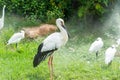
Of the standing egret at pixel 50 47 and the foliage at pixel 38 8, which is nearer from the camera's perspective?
the standing egret at pixel 50 47

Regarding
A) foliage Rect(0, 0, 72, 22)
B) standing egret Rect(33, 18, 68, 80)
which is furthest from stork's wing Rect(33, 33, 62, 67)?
foliage Rect(0, 0, 72, 22)

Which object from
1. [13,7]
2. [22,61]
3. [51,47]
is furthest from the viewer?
[13,7]

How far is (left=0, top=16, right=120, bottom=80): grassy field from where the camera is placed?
31.0ft

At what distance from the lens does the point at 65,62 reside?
10430mm

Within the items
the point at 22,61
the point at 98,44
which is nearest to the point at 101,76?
the point at 98,44

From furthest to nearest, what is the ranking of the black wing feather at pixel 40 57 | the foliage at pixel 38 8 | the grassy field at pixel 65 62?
the foliage at pixel 38 8, the grassy field at pixel 65 62, the black wing feather at pixel 40 57

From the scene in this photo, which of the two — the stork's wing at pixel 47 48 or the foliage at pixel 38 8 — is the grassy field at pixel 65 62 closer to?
the stork's wing at pixel 47 48

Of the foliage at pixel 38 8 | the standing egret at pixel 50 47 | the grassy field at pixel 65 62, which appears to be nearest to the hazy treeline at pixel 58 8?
the foliage at pixel 38 8

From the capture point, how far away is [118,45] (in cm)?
1159

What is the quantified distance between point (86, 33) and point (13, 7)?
2.55 m

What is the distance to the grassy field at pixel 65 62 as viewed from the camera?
372 inches

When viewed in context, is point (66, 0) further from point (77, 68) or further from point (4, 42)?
point (77, 68)

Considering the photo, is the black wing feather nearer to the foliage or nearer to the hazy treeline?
the hazy treeline

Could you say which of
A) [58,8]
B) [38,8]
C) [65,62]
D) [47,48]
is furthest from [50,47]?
[38,8]
